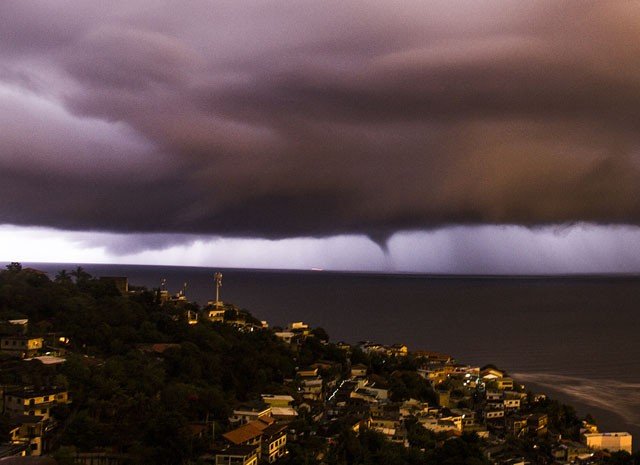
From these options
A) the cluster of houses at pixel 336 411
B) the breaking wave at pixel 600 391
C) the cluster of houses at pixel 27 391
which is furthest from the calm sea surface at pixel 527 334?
the cluster of houses at pixel 27 391

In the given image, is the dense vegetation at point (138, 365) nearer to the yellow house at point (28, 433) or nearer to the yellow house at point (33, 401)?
the yellow house at point (33, 401)

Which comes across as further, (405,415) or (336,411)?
(336,411)

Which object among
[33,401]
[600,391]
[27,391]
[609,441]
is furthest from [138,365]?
[600,391]

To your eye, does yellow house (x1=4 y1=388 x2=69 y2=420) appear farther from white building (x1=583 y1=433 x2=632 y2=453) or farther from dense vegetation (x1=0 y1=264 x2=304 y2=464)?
white building (x1=583 y1=433 x2=632 y2=453)

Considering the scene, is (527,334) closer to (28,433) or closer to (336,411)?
(336,411)

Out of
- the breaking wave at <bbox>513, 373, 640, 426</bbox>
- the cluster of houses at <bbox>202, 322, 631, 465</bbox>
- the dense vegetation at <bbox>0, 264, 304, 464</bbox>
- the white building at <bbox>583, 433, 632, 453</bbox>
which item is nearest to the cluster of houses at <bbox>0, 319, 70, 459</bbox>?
the dense vegetation at <bbox>0, 264, 304, 464</bbox>

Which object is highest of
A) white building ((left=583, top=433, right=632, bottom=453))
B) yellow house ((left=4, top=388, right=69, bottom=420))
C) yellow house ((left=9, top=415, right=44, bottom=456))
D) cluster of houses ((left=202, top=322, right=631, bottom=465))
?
yellow house ((left=4, top=388, right=69, bottom=420))

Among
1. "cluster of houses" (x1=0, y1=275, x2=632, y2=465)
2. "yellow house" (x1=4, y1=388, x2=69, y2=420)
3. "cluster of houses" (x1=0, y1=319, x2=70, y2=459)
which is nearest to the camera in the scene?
"cluster of houses" (x1=0, y1=319, x2=70, y2=459)
